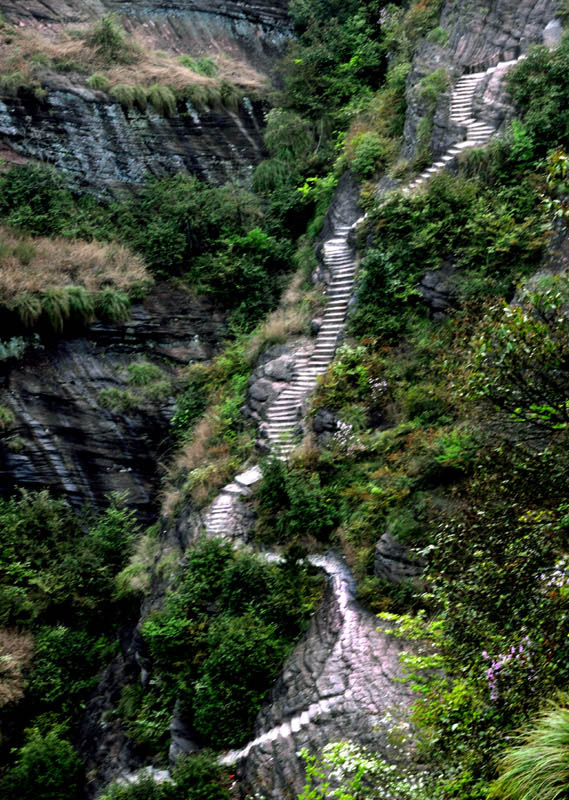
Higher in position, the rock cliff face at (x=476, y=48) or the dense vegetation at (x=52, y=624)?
the rock cliff face at (x=476, y=48)

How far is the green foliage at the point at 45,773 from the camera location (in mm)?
11602

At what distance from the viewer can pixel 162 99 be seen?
69.5 feet

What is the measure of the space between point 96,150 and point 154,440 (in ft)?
30.4

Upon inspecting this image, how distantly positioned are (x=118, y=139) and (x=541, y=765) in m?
20.5

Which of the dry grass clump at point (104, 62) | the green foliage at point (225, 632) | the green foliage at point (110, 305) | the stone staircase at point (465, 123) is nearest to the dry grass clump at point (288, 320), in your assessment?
the stone staircase at point (465, 123)

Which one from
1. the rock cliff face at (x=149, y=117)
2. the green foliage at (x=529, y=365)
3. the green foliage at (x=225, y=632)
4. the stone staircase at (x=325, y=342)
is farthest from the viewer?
the rock cliff face at (x=149, y=117)

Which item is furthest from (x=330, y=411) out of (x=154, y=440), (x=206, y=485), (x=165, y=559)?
(x=154, y=440)

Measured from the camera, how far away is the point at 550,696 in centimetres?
488

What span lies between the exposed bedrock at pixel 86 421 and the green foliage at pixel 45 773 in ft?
21.0

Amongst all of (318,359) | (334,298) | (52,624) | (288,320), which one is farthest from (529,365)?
(52,624)

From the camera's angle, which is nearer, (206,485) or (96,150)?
(206,485)

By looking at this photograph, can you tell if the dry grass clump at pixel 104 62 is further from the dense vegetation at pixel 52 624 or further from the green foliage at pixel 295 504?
the green foliage at pixel 295 504

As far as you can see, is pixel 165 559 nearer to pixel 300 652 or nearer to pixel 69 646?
pixel 69 646

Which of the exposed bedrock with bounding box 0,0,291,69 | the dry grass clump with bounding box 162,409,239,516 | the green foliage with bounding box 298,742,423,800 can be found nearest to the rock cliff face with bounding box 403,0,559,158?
the dry grass clump with bounding box 162,409,239,516
